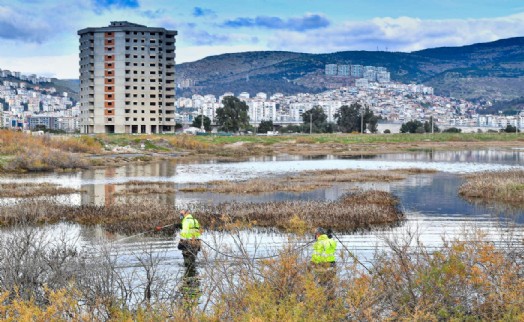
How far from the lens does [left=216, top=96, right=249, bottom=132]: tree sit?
14488cm

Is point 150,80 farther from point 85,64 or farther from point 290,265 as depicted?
point 290,265

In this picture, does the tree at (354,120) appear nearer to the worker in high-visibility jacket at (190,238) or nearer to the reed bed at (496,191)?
the reed bed at (496,191)

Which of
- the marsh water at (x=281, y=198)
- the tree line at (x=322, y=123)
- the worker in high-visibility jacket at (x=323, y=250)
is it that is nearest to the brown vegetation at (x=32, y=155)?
the marsh water at (x=281, y=198)

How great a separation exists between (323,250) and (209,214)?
1242 centimetres

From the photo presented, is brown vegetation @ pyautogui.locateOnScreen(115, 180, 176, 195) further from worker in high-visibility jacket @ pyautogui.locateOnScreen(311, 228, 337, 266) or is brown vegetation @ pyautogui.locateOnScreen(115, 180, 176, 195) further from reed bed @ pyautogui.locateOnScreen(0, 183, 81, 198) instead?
worker in high-visibility jacket @ pyautogui.locateOnScreen(311, 228, 337, 266)

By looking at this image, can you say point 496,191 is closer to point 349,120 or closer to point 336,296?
point 336,296

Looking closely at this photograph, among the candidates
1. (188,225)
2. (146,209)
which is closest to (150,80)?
(146,209)

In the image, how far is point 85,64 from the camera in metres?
145

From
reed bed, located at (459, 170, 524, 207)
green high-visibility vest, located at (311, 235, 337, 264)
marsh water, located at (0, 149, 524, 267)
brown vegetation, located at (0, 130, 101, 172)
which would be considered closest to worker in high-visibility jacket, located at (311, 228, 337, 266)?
green high-visibility vest, located at (311, 235, 337, 264)

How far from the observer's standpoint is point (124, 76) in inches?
5566

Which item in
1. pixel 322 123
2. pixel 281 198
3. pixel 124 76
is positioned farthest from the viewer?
pixel 322 123

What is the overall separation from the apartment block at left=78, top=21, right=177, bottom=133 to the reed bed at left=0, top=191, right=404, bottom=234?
11320 cm

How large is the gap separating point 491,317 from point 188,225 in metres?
9.08

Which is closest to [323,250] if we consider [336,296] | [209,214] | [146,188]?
[336,296]
